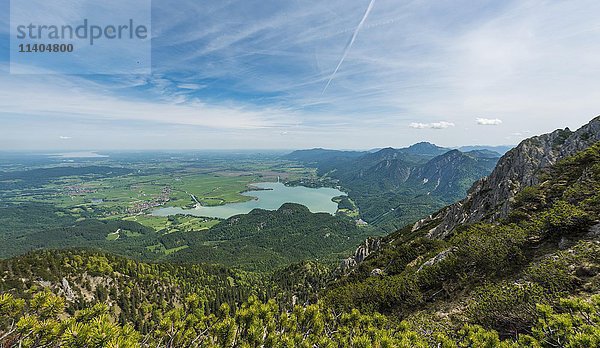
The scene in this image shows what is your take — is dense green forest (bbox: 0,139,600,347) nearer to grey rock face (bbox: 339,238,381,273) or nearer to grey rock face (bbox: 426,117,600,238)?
grey rock face (bbox: 426,117,600,238)

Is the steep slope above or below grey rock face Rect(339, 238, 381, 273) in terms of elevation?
above

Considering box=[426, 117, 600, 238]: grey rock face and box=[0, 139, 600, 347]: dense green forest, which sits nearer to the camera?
box=[0, 139, 600, 347]: dense green forest

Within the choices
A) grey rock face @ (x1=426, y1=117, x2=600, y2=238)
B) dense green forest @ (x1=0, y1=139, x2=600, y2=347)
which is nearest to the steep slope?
dense green forest @ (x1=0, y1=139, x2=600, y2=347)

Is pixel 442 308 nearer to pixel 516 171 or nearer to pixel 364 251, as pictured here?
pixel 364 251

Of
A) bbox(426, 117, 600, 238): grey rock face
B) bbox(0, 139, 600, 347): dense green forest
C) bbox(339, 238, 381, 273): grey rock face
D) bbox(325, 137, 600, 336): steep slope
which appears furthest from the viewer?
bbox(339, 238, 381, 273): grey rock face

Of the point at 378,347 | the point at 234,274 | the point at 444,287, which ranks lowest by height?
the point at 234,274

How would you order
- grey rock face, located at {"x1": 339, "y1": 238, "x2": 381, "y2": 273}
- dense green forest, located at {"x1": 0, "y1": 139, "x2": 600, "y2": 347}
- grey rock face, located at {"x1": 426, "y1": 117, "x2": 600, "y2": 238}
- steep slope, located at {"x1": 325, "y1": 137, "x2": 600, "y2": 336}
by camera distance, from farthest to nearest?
grey rock face, located at {"x1": 339, "y1": 238, "x2": 381, "y2": 273} < grey rock face, located at {"x1": 426, "y1": 117, "x2": 600, "y2": 238} < steep slope, located at {"x1": 325, "y1": 137, "x2": 600, "y2": 336} < dense green forest, located at {"x1": 0, "y1": 139, "x2": 600, "y2": 347}

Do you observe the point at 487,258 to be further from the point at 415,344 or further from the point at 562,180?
the point at 562,180

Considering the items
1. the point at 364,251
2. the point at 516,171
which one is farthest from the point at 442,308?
the point at 516,171

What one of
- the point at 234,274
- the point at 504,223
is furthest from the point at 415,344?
the point at 234,274
